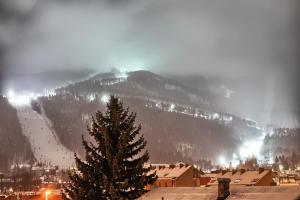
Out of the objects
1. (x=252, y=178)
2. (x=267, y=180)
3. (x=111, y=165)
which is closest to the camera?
(x=111, y=165)

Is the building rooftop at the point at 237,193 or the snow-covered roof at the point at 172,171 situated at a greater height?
the snow-covered roof at the point at 172,171

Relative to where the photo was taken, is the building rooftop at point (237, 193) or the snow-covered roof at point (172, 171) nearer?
the building rooftop at point (237, 193)

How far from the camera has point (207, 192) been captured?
137 feet

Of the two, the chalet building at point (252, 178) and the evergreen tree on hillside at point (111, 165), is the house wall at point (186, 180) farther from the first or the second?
the evergreen tree on hillside at point (111, 165)

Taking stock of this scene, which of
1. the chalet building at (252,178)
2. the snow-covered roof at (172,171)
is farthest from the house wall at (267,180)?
the snow-covered roof at (172,171)

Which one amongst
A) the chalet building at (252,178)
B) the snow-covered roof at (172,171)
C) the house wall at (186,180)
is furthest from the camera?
the snow-covered roof at (172,171)

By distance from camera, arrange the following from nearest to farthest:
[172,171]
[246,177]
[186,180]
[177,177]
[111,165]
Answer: [111,165], [246,177], [177,177], [186,180], [172,171]

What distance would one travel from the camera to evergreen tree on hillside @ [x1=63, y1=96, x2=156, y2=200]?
99.2 feet

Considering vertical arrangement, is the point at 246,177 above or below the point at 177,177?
below

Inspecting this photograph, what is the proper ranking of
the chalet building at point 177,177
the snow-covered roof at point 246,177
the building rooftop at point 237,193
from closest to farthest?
the building rooftop at point 237,193
the snow-covered roof at point 246,177
the chalet building at point 177,177

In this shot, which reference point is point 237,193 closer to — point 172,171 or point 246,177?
point 246,177

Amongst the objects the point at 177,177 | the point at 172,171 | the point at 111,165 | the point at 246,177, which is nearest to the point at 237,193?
the point at 111,165

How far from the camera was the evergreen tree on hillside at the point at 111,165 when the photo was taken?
30234 millimetres

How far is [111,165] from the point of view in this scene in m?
30.3
